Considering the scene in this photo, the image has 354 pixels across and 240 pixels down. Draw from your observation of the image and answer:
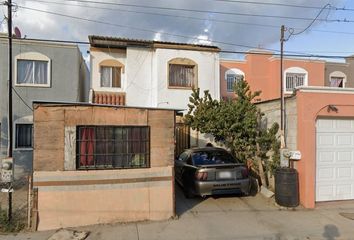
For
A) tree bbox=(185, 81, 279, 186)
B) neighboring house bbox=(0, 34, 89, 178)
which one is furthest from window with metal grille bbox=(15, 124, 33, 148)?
tree bbox=(185, 81, 279, 186)

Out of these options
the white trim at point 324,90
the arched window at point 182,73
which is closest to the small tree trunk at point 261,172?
the white trim at point 324,90

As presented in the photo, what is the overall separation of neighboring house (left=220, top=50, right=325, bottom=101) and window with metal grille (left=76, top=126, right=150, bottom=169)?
14.8m

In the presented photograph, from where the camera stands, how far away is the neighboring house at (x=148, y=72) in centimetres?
1814

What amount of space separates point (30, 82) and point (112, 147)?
9.55m

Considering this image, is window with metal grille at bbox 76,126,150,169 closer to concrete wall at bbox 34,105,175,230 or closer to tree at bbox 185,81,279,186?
concrete wall at bbox 34,105,175,230

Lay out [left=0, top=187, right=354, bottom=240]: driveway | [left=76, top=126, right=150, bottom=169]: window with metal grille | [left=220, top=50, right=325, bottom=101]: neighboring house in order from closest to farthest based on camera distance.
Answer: [left=0, top=187, right=354, bottom=240]: driveway, [left=76, top=126, right=150, bottom=169]: window with metal grille, [left=220, top=50, right=325, bottom=101]: neighboring house

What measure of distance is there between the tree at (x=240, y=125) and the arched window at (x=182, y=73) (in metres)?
6.62

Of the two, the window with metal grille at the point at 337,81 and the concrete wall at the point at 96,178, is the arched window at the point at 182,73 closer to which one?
the concrete wall at the point at 96,178

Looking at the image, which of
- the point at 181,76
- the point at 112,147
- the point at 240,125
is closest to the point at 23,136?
the point at 181,76

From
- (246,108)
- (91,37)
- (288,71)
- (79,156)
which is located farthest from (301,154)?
(288,71)

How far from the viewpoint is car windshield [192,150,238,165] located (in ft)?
34.9

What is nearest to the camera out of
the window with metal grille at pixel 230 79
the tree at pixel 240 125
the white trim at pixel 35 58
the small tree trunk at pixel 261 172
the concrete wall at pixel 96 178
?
the concrete wall at pixel 96 178

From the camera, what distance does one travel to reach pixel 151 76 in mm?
18578

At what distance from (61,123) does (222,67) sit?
50.1 ft
